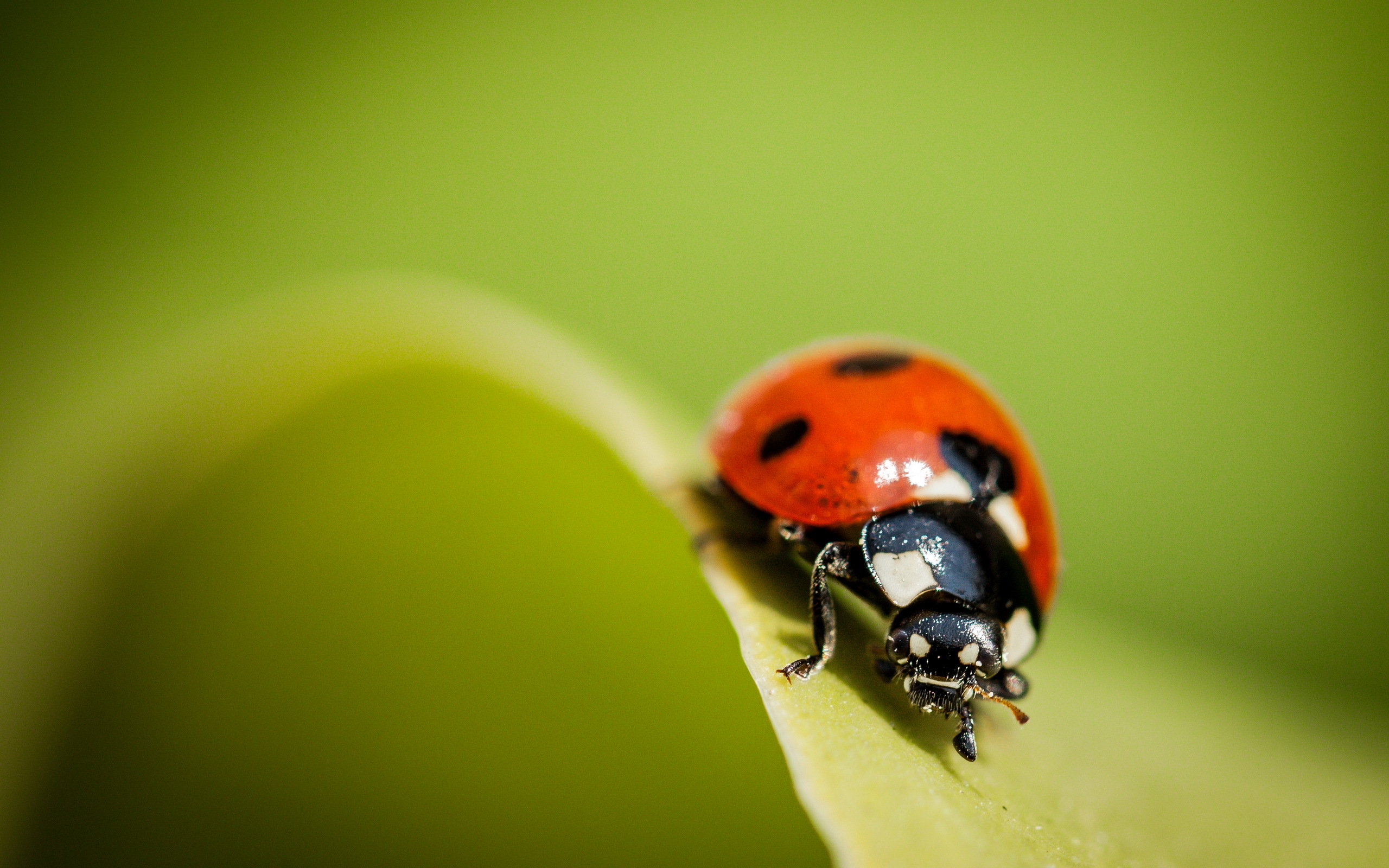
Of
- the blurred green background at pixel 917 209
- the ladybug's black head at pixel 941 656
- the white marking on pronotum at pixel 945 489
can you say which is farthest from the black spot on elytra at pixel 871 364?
the blurred green background at pixel 917 209

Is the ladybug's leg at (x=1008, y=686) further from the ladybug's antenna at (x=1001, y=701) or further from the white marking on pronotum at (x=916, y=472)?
the white marking on pronotum at (x=916, y=472)

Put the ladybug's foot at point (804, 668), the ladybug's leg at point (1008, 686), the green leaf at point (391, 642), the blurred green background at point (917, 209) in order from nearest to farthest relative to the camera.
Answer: the ladybug's foot at point (804, 668) < the green leaf at point (391, 642) < the ladybug's leg at point (1008, 686) < the blurred green background at point (917, 209)

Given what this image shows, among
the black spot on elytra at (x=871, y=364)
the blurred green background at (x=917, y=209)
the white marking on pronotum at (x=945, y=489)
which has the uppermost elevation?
the blurred green background at (x=917, y=209)

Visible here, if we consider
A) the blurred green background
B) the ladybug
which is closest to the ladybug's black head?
the ladybug

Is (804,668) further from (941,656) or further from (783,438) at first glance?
(783,438)

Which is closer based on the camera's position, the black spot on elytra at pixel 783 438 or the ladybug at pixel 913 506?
the ladybug at pixel 913 506

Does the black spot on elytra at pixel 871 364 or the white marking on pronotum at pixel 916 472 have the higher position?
the black spot on elytra at pixel 871 364

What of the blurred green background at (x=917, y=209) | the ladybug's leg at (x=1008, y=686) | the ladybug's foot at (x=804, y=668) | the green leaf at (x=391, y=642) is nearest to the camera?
the ladybug's foot at (x=804, y=668)
